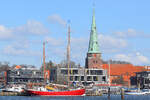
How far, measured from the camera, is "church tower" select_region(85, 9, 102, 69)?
182 metres

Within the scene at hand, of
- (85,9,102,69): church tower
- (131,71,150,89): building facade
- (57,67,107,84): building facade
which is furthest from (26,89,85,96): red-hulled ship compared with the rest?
(85,9,102,69): church tower

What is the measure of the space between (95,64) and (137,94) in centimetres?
5536

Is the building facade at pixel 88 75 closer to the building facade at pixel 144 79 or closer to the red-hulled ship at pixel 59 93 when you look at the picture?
the building facade at pixel 144 79

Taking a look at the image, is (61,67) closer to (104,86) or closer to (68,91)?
(104,86)

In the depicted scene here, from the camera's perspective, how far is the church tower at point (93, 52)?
18238 cm

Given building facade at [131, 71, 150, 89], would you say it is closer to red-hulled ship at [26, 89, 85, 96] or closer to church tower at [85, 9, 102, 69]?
church tower at [85, 9, 102, 69]

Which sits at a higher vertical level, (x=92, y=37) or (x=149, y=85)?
(x=92, y=37)

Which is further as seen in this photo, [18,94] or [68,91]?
[18,94]

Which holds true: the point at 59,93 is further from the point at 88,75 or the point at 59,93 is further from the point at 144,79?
the point at 144,79

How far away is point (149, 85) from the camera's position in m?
174

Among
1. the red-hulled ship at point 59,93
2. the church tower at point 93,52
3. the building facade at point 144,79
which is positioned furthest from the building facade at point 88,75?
the red-hulled ship at point 59,93

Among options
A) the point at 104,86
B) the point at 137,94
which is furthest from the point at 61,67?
the point at 137,94

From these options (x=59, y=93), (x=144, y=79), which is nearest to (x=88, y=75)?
(x=144, y=79)

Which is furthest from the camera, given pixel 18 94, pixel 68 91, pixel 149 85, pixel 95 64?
pixel 95 64
